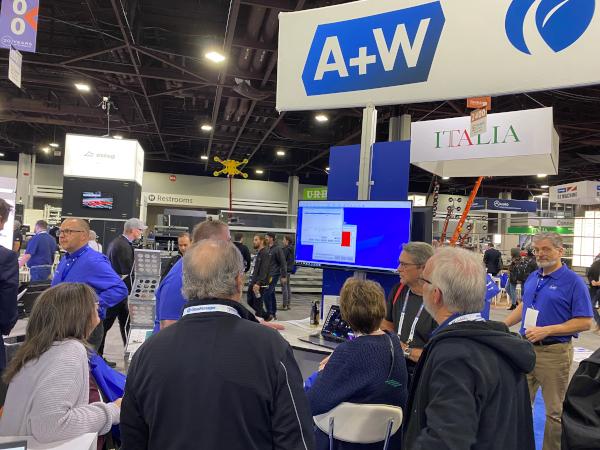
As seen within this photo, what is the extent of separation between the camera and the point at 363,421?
6.15 feet

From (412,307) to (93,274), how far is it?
209cm

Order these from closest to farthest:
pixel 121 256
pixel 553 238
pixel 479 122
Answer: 1. pixel 553 238
2. pixel 479 122
3. pixel 121 256

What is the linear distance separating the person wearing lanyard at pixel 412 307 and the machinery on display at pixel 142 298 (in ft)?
10.8

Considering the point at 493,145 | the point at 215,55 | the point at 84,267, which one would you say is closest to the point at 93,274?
the point at 84,267

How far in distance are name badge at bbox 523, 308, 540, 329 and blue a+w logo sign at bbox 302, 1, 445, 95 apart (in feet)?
5.09

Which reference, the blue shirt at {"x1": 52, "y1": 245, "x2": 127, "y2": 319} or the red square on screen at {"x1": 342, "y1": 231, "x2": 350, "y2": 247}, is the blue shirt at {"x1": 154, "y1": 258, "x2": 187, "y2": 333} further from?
the red square on screen at {"x1": 342, "y1": 231, "x2": 350, "y2": 247}

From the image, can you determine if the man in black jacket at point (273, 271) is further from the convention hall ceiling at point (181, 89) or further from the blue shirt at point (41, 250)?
the blue shirt at point (41, 250)

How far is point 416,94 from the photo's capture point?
9.01 ft

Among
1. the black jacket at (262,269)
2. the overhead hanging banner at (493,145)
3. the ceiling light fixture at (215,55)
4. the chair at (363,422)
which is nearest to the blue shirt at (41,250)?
the black jacket at (262,269)

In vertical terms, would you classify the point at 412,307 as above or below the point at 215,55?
below

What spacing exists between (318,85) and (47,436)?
2.31 metres

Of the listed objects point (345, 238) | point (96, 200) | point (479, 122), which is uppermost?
point (479, 122)

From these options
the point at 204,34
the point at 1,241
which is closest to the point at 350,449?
the point at 1,241

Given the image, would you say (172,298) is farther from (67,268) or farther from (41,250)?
(41,250)
